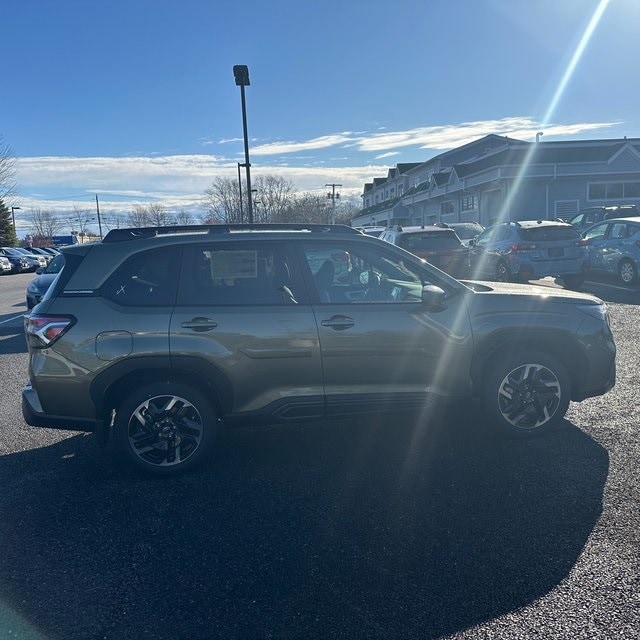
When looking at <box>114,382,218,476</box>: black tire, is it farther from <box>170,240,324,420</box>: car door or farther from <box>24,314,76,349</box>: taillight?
<box>24,314,76,349</box>: taillight

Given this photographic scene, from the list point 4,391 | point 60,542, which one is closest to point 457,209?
point 4,391

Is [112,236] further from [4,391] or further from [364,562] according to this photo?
[4,391]

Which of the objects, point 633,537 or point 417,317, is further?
point 417,317

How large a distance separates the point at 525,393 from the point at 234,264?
260 centimetres

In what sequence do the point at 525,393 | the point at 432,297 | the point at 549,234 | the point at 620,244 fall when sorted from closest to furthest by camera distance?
the point at 432,297 → the point at 525,393 → the point at 549,234 → the point at 620,244

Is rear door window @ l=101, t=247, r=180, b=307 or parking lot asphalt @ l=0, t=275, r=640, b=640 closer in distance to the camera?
parking lot asphalt @ l=0, t=275, r=640, b=640

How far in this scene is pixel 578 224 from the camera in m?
18.9

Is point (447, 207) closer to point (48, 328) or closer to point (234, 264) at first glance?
point (234, 264)

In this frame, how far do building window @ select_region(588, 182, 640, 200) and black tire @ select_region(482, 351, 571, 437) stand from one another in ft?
90.6

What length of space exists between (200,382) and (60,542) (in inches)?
54.2

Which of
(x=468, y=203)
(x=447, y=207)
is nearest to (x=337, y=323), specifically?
(x=468, y=203)

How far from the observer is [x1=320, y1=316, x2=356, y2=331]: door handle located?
4.06 m

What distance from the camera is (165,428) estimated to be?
4051 millimetres

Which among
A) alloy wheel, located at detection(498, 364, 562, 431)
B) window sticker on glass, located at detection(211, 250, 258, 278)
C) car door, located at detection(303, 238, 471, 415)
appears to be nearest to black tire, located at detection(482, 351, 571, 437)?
alloy wheel, located at detection(498, 364, 562, 431)
